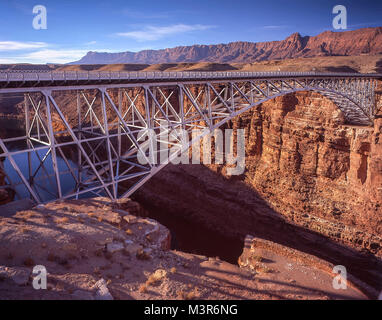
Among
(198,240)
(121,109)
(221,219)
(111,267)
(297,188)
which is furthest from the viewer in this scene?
(221,219)

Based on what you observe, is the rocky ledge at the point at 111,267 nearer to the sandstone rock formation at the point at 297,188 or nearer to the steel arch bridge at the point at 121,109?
the steel arch bridge at the point at 121,109

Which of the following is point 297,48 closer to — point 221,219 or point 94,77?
point 221,219

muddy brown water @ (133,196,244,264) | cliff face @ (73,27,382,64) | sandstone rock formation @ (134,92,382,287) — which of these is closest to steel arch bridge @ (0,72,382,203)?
sandstone rock formation @ (134,92,382,287)

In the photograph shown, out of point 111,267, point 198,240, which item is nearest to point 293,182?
point 198,240

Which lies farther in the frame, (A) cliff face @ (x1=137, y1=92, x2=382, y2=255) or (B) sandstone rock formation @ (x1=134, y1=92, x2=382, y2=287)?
(A) cliff face @ (x1=137, y1=92, x2=382, y2=255)

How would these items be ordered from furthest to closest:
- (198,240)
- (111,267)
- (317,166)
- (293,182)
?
(293,182), (317,166), (198,240), (111,267)

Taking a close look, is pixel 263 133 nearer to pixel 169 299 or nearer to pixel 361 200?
pixel 361 200

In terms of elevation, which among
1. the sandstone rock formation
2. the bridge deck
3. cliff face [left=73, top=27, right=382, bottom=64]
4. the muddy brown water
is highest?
cliff face [left=73, top=27, right=382, bottom=64]

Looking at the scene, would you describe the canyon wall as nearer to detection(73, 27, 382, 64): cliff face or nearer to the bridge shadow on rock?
the bridge shadow on rock

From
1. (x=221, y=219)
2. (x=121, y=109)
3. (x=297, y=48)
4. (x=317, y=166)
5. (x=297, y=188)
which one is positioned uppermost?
(x=297, y=48)
